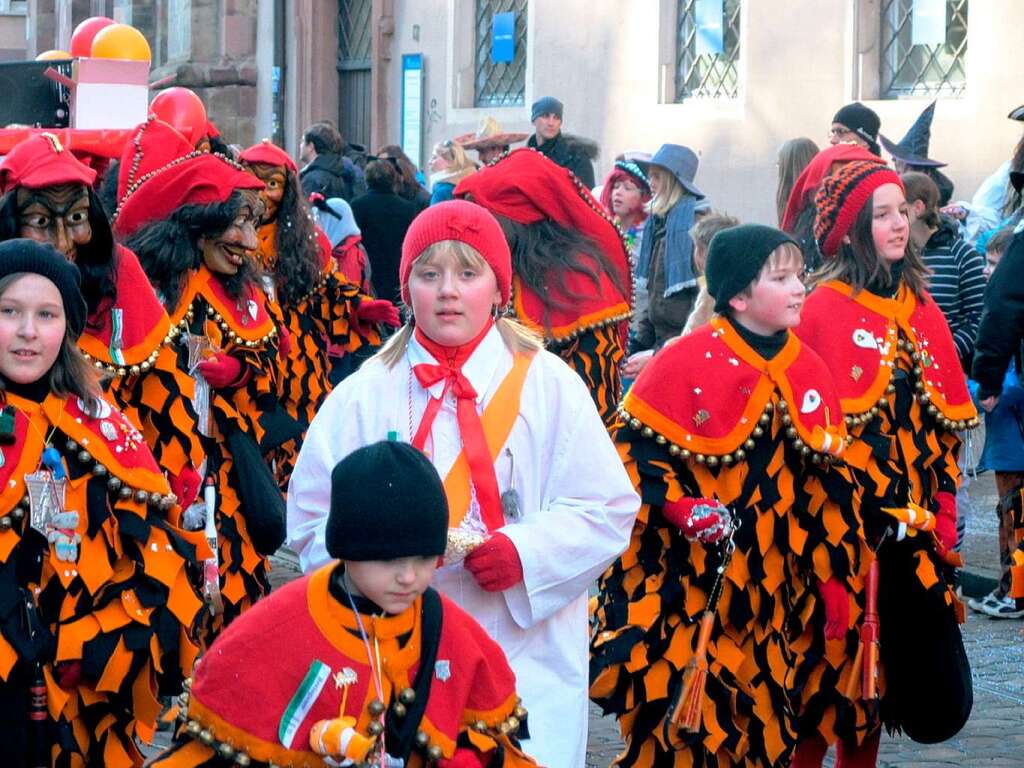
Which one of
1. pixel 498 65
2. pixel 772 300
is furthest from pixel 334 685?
pixel 498 65

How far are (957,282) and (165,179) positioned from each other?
3.38m

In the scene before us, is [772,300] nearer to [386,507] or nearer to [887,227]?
[887,227]

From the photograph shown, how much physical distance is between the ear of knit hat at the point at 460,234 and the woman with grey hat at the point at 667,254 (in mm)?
5083

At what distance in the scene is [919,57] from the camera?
15969 mm

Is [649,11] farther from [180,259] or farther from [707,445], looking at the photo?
[707,445]

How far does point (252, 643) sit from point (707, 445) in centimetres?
240

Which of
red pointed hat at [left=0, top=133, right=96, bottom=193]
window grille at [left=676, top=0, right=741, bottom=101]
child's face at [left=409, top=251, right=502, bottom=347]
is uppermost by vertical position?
window grille at [left=676, top=0, right=741, bottom=101]

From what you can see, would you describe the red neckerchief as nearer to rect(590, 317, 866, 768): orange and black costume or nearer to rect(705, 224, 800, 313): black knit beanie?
rect(590, 317, 866, 768): orange and black costume

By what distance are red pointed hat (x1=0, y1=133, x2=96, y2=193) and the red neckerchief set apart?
1890 millimetres

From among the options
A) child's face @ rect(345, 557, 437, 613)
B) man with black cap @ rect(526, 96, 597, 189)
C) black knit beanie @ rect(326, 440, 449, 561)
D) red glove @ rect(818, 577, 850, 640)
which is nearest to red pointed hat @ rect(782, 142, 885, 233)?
red glove @ rect(818, 577, 850, 640)

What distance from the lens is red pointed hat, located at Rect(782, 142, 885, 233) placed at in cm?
739

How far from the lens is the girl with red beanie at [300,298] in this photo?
8781 millimetres

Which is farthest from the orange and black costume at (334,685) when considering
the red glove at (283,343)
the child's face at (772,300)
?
the red glove at (283,343)

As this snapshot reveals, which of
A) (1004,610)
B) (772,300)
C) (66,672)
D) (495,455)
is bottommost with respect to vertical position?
(1004,610)
